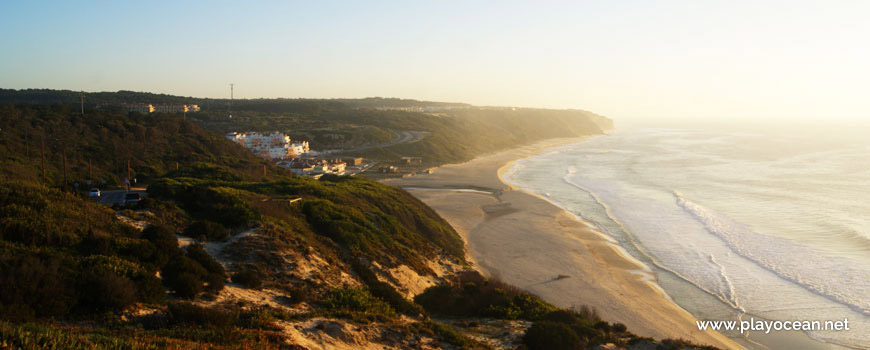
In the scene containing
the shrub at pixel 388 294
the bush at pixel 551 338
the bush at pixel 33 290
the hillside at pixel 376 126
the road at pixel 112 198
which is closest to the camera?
the bush at pixel 33 290

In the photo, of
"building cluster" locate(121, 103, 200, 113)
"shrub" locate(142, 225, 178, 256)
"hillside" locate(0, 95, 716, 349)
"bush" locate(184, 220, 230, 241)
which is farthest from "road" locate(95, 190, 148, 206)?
"building cluster" locate(121, 103, 200, 113)

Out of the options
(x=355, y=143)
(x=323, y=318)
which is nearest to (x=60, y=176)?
(x=323, y=318)

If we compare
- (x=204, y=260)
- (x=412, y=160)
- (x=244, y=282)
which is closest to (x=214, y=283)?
(x=244, y=282)

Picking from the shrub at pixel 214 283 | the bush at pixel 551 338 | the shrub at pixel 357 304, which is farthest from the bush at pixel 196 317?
the bush at pixel 551 338

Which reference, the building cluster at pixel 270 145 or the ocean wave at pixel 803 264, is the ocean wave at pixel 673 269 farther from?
the building cluster at pixel 270 145

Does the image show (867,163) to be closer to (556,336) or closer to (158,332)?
(556,336)

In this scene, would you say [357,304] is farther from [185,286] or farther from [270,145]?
[270,145]

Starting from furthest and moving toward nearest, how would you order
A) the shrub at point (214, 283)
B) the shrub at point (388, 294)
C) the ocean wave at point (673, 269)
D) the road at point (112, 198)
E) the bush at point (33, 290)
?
the road at point (112, 198) → the ocean wave at point (673, 269) → the shrub at point (388, 294) → the shrub at point (214, 283) → the bush at point (33, 290)
